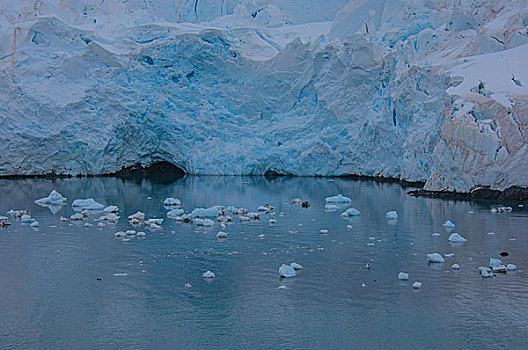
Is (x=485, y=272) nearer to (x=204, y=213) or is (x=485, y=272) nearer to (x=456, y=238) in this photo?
(x=456, y=238)

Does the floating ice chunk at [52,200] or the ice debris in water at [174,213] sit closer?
the ice debris in water at [174,213]

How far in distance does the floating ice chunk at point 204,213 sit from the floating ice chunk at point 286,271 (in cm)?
464

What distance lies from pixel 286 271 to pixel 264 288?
1.57 feet

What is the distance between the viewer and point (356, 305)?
5.02 metres

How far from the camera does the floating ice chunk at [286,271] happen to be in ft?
19.5

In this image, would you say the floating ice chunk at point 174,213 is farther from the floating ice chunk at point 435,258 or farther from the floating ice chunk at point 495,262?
the floating ice chunk at point 495,262

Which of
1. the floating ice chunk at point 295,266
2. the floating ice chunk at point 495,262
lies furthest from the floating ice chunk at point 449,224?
the floating ice chunk at point 295,266

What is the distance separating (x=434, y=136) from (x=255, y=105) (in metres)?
8.70

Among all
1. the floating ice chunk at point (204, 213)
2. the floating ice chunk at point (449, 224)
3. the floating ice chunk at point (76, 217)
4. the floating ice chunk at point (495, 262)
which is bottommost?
the floating ice chunk at point (76, 217)

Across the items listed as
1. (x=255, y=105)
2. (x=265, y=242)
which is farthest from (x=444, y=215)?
(x=255, y=105)

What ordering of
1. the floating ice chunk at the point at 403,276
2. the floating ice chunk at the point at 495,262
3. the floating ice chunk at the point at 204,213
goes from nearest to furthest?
the floating ice chunk at the point at 403,276
the floating ice chunk at the point at 495,262
the floating ice chunk at the point at 204,213

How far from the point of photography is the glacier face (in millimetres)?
19422

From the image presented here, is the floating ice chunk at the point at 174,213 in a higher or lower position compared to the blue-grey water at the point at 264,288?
higher

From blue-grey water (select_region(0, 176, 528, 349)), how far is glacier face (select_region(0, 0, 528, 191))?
9983 millimetres
